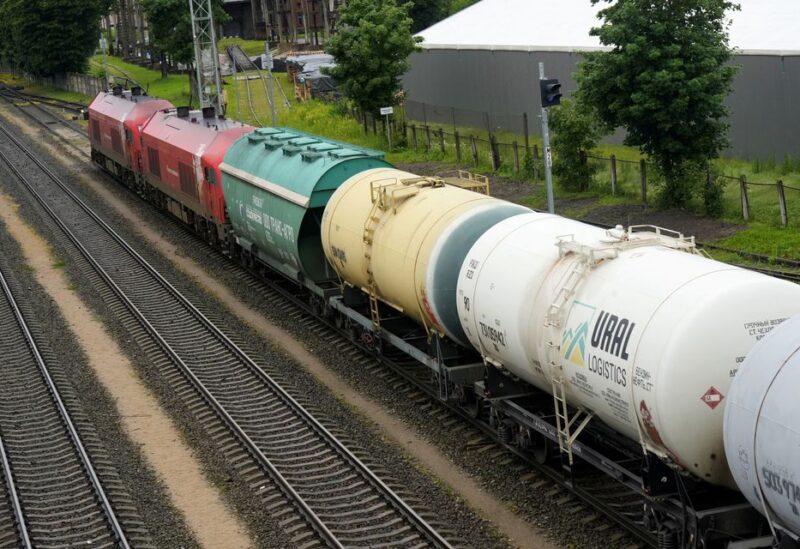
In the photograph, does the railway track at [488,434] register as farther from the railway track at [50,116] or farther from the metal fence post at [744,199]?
the railway track at [50,116]

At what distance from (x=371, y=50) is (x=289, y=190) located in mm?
25239

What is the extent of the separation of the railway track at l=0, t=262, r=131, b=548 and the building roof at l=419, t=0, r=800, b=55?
980 inches

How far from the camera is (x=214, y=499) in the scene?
16.8m

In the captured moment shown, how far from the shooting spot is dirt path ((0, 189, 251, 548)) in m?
15.9

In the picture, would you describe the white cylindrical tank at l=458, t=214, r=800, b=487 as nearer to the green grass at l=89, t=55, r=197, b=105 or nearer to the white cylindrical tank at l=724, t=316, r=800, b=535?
the white cylindrical tank at l=724, t=316, r=800, b=535

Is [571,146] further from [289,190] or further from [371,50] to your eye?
[289,190]

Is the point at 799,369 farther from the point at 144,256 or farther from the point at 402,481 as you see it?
the point at 144,256

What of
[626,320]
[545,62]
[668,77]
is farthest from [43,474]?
[545,62]

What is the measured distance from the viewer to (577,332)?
1322cm

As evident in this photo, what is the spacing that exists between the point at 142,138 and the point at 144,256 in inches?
340

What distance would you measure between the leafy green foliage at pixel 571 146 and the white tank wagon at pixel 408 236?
15.3 meters

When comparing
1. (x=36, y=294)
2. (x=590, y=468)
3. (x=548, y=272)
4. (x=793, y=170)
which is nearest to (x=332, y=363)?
(x=590, y=468)

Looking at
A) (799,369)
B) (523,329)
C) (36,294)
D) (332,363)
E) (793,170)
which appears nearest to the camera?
(799,369)

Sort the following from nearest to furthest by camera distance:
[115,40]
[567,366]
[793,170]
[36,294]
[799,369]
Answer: [799,369] → [567,366] → [36,294] → [793,170] → [115,40]
